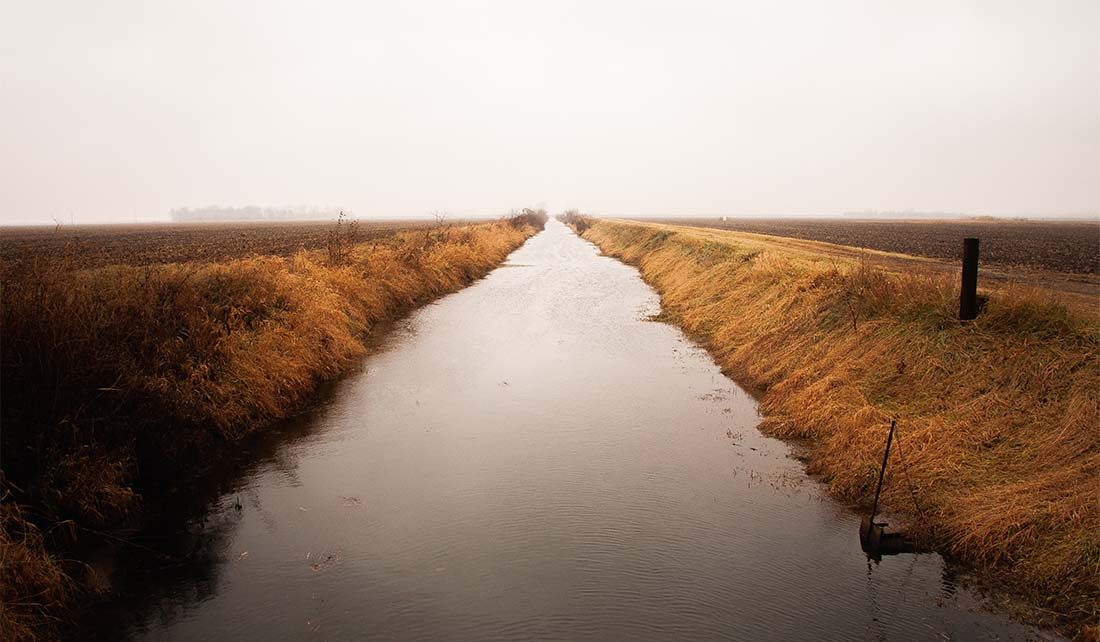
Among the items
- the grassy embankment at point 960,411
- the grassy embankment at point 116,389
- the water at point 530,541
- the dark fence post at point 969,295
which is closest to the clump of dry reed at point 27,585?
the grassy embankment at point 116,389

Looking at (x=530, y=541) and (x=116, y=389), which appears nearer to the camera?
(x=530, y=541)

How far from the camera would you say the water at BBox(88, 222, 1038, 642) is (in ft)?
19.3

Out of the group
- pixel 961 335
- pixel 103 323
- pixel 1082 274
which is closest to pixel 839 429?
pixel 961 335

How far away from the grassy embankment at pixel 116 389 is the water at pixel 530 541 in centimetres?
76

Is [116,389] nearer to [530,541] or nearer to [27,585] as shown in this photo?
[27,585]

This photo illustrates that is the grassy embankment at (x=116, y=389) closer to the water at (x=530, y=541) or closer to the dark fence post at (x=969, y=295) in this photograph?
the water at (x=530, y=541)

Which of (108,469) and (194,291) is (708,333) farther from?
(108,469)

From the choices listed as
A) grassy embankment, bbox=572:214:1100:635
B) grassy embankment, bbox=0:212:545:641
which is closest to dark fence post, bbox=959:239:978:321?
grassy embankment, bbox=572:214:1100:635

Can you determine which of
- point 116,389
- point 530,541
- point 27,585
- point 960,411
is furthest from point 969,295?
point 27,585

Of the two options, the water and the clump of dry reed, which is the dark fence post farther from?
the clump of dry reed

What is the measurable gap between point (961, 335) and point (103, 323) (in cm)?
1349

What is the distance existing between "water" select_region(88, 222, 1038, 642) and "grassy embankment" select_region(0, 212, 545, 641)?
0.76 metres

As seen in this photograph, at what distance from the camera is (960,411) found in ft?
28.3

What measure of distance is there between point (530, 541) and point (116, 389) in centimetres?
585
